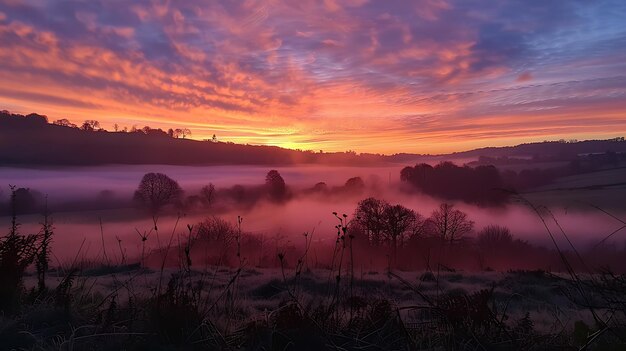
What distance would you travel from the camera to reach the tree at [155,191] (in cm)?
6356

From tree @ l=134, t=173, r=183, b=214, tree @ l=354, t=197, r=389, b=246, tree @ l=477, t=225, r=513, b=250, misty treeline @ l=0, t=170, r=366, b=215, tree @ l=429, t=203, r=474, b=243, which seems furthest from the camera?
misty treeline @ l=0, t=170, r=366, b=215

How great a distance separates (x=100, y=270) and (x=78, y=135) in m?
121

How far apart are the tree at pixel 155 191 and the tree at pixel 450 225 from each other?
39.2 meters

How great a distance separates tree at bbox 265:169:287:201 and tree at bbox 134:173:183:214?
23717 mm

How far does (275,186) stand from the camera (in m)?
85.9

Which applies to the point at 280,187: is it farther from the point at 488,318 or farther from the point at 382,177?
the point at 488,318

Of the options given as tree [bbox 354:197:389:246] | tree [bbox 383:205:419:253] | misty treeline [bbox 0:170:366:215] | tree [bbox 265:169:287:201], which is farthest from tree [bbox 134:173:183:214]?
tree [bbox 383:205:419:253]

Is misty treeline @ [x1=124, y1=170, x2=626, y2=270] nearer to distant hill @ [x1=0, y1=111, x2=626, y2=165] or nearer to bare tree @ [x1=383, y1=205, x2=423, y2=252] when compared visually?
bare tree @ [x1=383, y1=205, x2=423, y2=252]

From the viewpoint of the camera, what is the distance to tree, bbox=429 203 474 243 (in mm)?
49281

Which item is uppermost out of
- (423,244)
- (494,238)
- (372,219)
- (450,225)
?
(372,219)

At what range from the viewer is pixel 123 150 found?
123m

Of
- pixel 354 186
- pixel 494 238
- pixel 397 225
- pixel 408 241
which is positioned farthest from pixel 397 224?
pixel 354 186

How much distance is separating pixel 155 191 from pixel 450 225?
1696 inches

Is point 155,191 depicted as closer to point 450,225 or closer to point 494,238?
point 450,225
